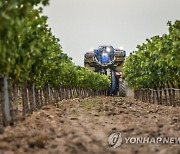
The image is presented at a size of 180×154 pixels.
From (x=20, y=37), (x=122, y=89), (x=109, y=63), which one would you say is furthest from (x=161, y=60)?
(x=109, y=63)

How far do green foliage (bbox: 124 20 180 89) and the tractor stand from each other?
6734 centimetres

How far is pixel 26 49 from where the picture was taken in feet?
63.2

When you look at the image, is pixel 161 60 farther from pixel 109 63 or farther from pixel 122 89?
pixel 109 63

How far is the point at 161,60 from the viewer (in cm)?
3319

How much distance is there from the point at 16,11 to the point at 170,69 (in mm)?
27336

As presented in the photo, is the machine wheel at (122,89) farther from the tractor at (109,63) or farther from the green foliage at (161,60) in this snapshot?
the green foliage at (161,60)

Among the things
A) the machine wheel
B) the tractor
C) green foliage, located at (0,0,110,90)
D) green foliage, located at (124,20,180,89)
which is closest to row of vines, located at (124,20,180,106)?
green foliage, located at (124,20,180,89)

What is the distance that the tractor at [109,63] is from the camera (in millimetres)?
136750

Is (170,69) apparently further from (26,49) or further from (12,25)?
(12,25)

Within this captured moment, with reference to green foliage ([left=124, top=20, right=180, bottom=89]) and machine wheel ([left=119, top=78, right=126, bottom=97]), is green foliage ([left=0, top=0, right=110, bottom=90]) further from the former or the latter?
machine wheel ([left=119, top=78, right=126, bottom=97])

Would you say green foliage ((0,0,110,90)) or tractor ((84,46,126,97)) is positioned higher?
tractor ((84,46,126,97))

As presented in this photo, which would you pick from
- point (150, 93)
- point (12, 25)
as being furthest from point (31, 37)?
point (150, 93)

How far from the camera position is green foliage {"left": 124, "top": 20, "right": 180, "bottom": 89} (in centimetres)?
2686

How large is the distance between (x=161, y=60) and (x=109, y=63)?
104m
